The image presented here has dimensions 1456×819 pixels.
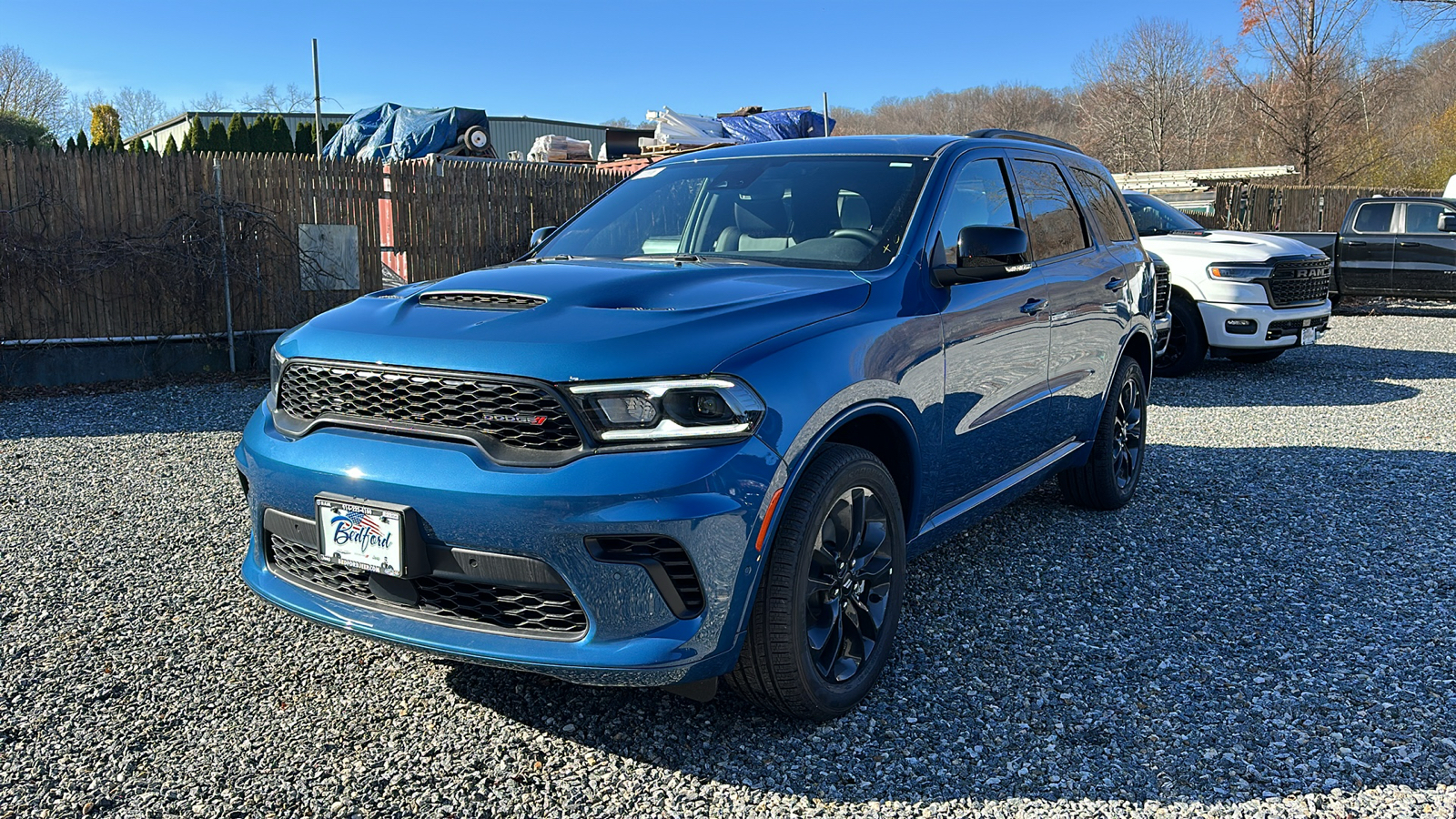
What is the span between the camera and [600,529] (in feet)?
8.29

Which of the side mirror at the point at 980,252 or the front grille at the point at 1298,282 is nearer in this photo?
the side mirror at the point at 980,252

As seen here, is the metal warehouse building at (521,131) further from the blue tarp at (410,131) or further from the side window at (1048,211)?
the side window at (1048,211)

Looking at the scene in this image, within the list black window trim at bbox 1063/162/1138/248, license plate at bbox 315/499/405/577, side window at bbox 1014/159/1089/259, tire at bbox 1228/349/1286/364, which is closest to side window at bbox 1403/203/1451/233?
tire at bbox 1228/349/1286/364

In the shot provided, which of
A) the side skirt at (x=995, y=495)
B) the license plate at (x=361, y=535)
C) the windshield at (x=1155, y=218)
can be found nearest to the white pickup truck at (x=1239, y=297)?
the windshield at (x=1155, y=218)

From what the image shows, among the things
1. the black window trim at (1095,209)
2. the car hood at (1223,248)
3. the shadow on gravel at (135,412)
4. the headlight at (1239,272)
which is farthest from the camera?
the car hood at (1223,248)

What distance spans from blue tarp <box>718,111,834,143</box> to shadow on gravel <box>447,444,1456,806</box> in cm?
1632

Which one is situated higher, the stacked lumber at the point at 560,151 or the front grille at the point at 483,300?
the stacked lumber at the point at 560,151

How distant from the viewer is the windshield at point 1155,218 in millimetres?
11617

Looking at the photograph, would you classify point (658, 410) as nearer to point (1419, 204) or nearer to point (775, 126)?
point (1419, 204)

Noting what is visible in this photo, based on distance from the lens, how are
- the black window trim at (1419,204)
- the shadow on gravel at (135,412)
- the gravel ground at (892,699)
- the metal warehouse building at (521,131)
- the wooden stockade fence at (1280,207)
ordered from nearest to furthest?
the gravel ground at (892,699), the shadow on gravel at (135,412), the black window trim at (1419,204), the wooden stockade fence at (1280,207), the metal warehouse building at (521,131)

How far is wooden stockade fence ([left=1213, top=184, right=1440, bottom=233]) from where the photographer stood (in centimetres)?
2134

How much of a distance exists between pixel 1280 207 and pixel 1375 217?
7.43 metres

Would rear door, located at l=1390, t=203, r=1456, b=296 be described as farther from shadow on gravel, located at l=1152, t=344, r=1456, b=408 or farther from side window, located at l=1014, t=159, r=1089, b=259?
side window, located at l=1014, t=159, r=1089, b=259

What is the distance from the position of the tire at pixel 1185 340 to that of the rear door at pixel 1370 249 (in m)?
6.92
